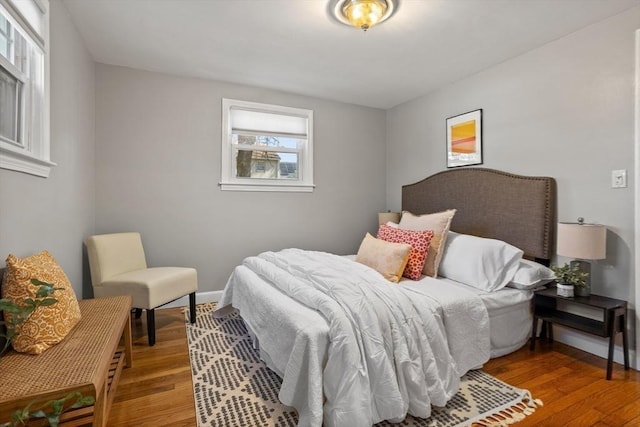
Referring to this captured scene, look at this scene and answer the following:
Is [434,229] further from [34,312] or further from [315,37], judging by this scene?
[34,312]

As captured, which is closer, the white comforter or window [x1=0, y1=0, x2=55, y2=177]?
the white comforter

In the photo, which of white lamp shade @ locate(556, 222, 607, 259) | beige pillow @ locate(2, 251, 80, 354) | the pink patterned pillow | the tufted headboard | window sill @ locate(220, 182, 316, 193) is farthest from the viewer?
window sill @ locate(220, 182, 316, 193)

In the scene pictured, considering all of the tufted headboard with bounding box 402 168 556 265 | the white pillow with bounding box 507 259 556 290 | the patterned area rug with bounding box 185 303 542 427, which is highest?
the tufted headboard with bounding box 402 168 556 265

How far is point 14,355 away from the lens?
1.30 m

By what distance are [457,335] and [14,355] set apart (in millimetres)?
2218

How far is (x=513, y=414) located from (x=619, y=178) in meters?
1.79

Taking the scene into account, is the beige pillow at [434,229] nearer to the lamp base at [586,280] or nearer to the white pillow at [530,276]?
the white pillow at [530,276]

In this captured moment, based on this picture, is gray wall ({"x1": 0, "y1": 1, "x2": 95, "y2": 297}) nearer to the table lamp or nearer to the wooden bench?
the wooden bench

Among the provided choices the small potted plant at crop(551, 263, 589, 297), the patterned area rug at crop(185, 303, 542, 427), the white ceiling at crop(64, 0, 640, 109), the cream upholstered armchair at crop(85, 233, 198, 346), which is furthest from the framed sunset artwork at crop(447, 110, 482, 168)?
the cream upholstered armchair at crop(85, 233, 198, 346)

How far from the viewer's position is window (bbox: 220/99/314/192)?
3604 millimetres

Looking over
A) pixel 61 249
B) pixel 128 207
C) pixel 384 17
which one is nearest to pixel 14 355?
pixel 61 249

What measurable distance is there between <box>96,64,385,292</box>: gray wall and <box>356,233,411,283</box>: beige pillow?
1.52 meters

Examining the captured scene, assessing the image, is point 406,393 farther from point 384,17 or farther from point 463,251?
point 384,17

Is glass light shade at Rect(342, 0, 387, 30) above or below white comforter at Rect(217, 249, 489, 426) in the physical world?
above
